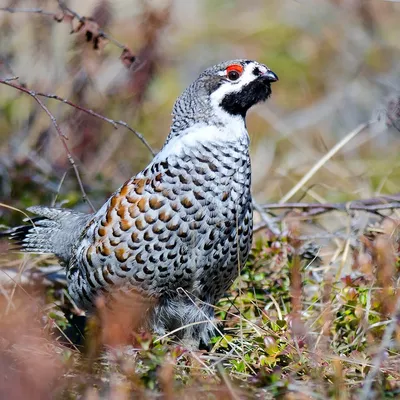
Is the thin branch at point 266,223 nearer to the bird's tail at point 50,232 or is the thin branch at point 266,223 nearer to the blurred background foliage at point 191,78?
the blurred background foliage at point 191,78

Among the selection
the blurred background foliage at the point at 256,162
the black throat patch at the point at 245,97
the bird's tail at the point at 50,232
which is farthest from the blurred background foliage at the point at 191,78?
the black throat patch at the point at 245,97

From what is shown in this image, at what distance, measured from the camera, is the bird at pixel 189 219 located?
12.5ft

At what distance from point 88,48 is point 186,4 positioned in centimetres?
574

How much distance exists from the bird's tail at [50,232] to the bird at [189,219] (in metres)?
0.47

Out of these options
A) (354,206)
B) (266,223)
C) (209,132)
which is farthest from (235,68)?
(354,206)

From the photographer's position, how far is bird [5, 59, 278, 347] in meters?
3.80

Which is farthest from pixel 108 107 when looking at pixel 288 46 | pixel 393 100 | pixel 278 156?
pixel 288 46

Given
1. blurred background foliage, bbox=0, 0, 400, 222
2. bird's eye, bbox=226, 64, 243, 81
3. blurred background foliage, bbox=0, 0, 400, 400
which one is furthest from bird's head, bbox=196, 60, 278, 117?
blurred background foliage, bbox=0, 0, 400, 222

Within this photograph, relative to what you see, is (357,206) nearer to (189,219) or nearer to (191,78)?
(189,219)

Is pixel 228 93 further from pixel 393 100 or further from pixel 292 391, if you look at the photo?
pixel 292 391

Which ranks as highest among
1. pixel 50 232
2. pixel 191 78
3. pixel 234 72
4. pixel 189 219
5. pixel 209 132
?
pixel 191 78

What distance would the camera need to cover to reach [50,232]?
484cm

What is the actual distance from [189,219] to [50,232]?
138cm

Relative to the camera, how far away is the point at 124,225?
12.7ft
